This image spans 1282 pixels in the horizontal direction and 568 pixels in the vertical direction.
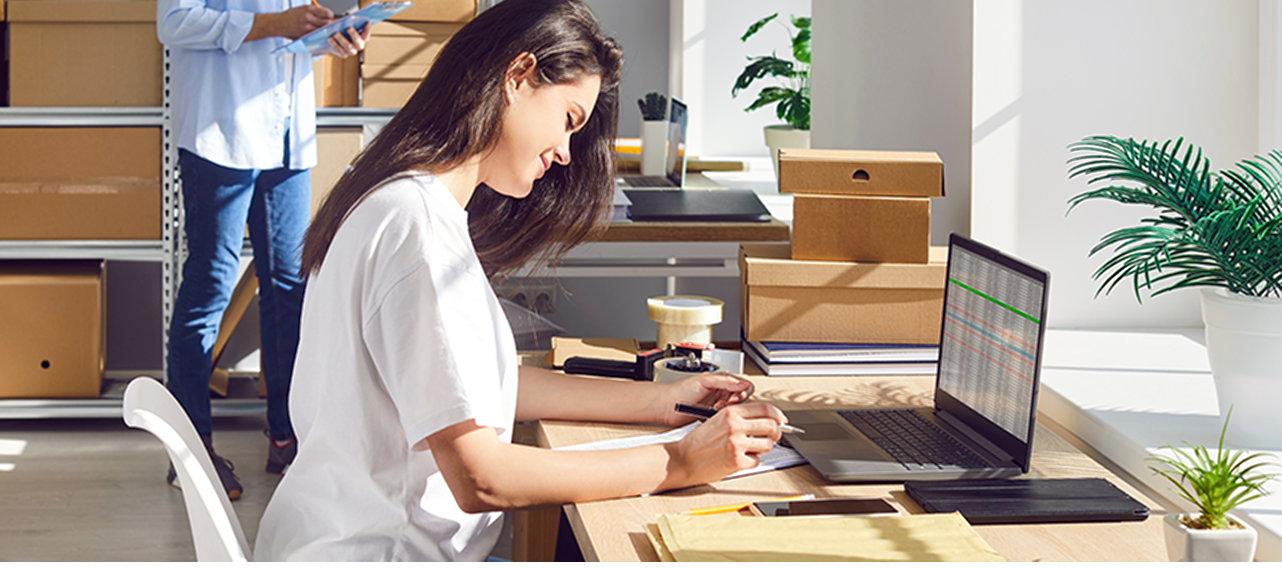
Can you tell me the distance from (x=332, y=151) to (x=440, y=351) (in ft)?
7.53

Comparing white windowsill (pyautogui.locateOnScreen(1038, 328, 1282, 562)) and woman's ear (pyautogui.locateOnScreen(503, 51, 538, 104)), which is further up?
woman's ear (pyautogui.locateOnScreen(503, 51, 538, 104))

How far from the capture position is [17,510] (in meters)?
2.56

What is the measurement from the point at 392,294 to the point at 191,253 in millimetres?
1859

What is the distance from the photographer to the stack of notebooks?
5.29 ft

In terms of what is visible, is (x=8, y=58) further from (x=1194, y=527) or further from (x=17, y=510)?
(x=1194, y=527)

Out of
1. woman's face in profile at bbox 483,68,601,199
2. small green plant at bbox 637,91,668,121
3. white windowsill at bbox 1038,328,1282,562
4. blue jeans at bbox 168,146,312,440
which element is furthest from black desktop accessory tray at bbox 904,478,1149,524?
small green plant at bbox 637,91,668,121

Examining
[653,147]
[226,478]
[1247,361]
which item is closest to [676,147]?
[653,147]

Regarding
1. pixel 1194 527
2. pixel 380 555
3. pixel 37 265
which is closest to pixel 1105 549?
pixel 1194 527

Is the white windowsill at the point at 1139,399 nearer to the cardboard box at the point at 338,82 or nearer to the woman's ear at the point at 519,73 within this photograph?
the woman's ear at the point at 519,73

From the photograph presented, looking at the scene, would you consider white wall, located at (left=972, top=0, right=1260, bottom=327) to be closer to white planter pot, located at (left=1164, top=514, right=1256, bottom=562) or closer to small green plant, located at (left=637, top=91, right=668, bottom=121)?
white planter pot, located at (left=1164, top=514, right=1256, bottom=562)

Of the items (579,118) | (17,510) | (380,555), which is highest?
(579,118)

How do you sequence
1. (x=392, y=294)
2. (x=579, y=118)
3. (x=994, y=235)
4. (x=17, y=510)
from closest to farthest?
1. (x=392, y=294)
2. (x=579, y=118)
3. (x=994, y=235)
4. (x=17, y=510)

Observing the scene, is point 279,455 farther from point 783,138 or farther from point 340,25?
point 783,138

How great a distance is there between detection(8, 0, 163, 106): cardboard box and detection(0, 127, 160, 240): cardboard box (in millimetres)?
102
